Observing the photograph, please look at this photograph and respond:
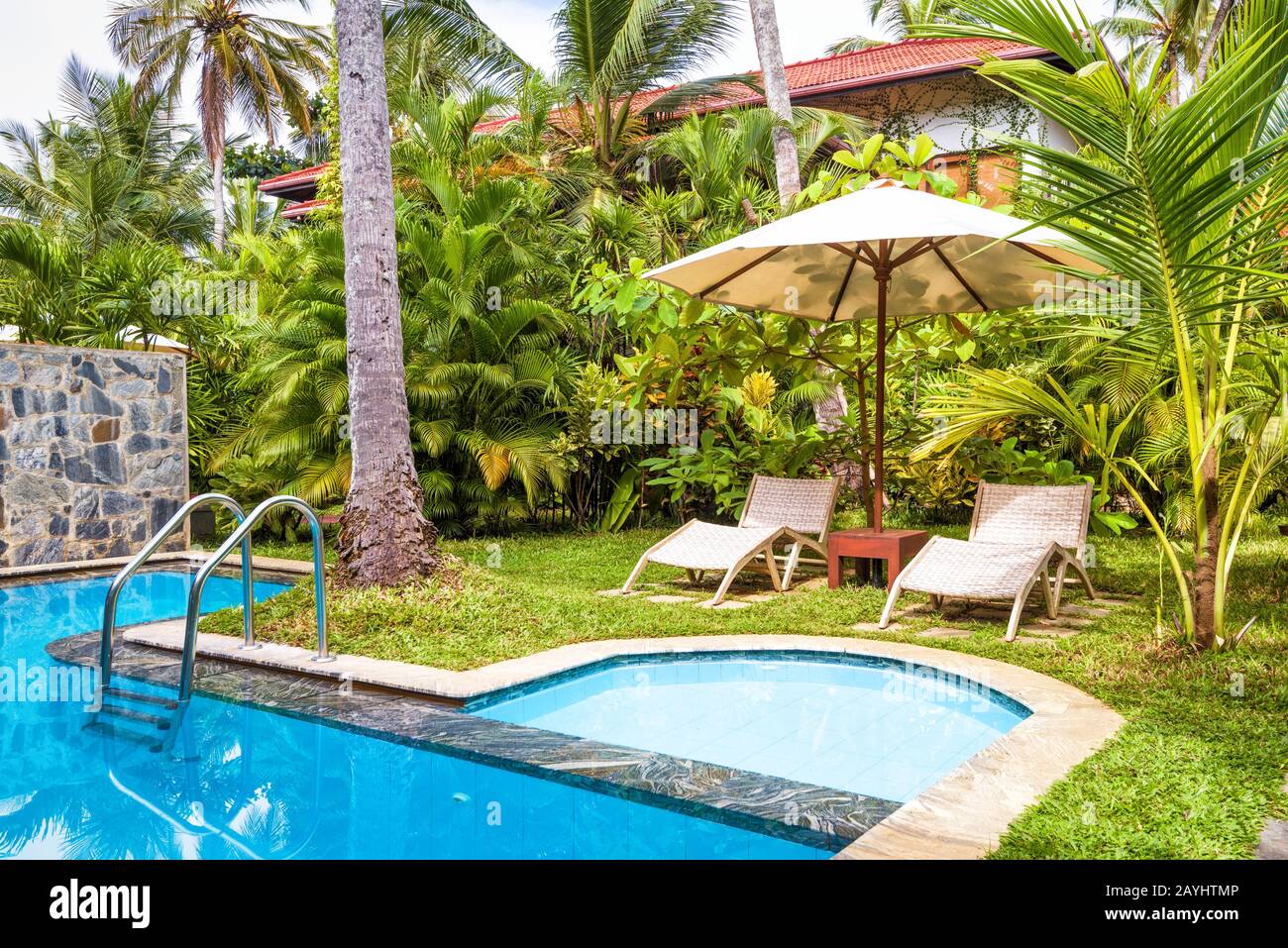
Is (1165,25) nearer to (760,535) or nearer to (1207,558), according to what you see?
(760,535)

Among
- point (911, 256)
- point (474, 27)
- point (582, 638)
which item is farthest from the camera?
point (474, 27)

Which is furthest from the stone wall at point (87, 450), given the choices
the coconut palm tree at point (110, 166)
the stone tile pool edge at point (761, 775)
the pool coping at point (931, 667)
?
the coconut palm tree at point (110, 166)

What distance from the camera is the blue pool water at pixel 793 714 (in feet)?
13.8

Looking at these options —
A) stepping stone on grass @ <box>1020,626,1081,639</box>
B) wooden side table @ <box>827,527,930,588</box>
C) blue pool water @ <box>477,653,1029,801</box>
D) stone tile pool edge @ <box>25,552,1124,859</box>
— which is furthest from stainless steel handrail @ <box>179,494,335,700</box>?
stepping stone on grass @ <box>1020,626,1081,639</box>

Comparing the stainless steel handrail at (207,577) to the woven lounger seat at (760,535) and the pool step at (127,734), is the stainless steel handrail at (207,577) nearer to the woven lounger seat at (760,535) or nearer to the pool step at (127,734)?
the pool step at (127,734)

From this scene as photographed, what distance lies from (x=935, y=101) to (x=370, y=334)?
1488 centimetres

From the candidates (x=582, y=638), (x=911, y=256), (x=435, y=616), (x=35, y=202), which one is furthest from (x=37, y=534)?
(x=35, y=202)

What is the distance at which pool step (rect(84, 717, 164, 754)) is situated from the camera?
452 cm

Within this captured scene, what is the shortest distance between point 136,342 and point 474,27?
9.04m

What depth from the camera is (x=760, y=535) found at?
7.75m

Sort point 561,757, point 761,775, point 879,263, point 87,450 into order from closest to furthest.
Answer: point 761,775 → point 561,757 → point 879,263 → point 87,450

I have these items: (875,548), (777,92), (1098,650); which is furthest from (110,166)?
(1098,650)
